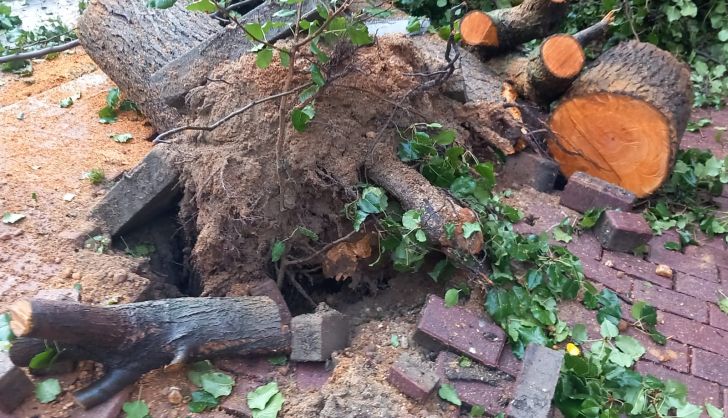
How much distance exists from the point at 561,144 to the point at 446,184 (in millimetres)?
A: 1131

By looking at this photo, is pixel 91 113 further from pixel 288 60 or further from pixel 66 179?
pixel 288 60

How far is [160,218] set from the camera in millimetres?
3117

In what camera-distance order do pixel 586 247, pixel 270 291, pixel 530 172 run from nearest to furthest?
pixel 270 291
pixel 586 247
pixel 530 172

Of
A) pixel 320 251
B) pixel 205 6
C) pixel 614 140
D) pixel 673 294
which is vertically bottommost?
pixel 673 294

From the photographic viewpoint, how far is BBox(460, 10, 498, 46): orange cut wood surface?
420 centimetres

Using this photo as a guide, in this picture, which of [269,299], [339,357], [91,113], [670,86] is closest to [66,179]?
[91,113]

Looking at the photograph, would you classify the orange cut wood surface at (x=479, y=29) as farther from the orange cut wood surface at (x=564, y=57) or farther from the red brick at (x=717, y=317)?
the red brick at (x=717, y=317)

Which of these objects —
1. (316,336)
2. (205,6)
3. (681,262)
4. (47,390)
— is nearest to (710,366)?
(681,262)

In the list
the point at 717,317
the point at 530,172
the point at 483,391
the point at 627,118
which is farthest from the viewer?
the point at 530,172

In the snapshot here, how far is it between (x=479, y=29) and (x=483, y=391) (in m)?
2.78

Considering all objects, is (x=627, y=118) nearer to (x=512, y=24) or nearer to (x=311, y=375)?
(x=512, y=24)

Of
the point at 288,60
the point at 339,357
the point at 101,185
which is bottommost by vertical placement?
the point at 339,357

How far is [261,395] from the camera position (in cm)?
220

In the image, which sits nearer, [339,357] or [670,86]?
[339,357]
